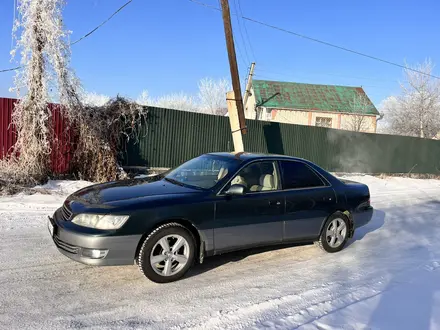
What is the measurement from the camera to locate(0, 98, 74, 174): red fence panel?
941cm

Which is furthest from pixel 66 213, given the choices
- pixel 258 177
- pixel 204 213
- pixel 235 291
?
pixel 258 177

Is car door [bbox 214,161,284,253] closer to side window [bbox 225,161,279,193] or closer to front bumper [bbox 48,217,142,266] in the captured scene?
side window [bbox 225,161,279,193]

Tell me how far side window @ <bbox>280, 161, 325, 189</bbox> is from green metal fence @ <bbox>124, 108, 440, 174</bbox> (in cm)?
691

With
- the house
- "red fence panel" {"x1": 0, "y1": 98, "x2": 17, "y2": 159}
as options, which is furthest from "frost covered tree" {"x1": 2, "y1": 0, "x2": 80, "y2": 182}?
the house

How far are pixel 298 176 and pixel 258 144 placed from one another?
30.0 ft

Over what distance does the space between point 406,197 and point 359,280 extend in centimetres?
939

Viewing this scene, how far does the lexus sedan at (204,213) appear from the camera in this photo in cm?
384

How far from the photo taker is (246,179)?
4918mm

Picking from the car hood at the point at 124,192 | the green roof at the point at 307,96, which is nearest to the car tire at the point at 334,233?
the car hood at the point at 124,192

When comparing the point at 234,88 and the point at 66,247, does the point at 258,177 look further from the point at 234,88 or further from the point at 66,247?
the point at 234,88

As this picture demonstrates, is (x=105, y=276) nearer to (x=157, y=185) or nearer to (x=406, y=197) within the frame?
(x=157, y=185)

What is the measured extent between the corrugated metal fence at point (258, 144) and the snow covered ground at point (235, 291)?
171 inches

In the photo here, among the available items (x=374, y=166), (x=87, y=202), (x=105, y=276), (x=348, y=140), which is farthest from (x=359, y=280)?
(x=374, y=166)

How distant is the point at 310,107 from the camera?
30.4 m
